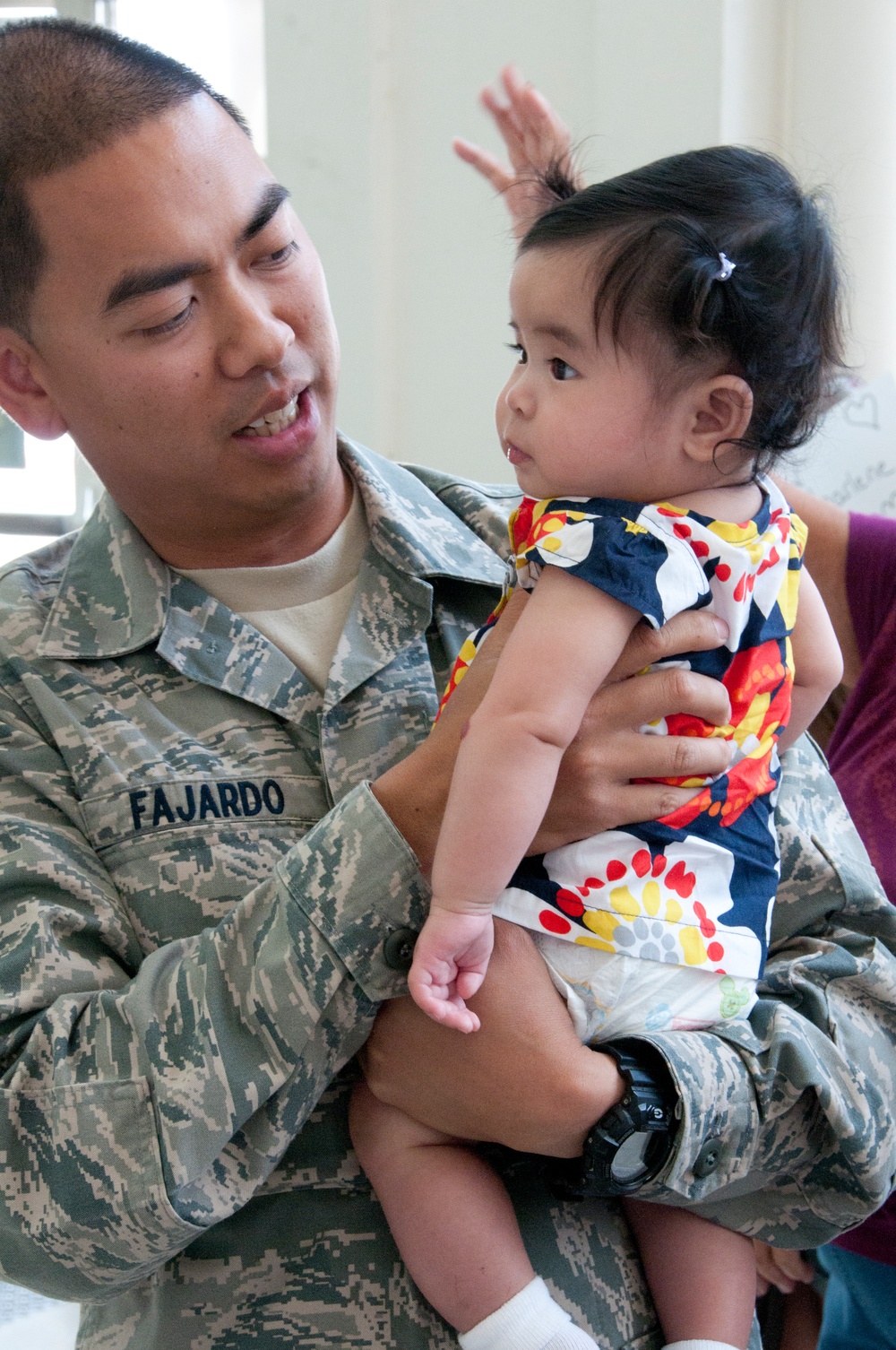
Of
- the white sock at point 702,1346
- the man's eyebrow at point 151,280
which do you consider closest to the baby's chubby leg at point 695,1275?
the white sock at point 702,1346

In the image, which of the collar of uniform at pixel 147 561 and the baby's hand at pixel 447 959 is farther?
the collar of uniform at pixel 147 561

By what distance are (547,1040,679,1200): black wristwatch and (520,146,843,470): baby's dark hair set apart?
0.53 meters

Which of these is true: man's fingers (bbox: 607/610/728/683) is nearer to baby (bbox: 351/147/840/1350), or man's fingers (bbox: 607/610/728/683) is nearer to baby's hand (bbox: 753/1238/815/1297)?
baby (bbox: 351/147/840/1350)

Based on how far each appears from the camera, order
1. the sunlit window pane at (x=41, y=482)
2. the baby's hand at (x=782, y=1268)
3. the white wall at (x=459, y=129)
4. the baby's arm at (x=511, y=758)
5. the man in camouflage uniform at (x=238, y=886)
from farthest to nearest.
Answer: the sunlit window pane at (x=41, y=482) → the white wall at (x=459, y=129) → the baby's hand at (x=782, y=1268) → the man in camouflage uniform at (x=238, y=886) → the baby's arm at (x=511, y=758)

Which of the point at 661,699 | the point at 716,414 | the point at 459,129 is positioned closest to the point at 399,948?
the point at 661,699

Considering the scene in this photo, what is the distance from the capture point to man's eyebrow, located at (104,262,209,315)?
1.28 metres

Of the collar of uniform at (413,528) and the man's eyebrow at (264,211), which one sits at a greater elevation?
the man's eyebrow at (264,211)

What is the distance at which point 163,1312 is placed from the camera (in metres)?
1.17

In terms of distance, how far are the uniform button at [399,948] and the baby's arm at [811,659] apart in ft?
1.39

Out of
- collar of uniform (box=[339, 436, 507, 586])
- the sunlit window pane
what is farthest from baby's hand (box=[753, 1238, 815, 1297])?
the sunlit window pane

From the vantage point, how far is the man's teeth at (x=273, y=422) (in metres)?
1.34

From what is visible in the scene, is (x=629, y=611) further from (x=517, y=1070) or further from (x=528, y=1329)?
(x=528, y=1329)

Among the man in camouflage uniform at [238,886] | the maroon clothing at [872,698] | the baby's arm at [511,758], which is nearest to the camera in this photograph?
the baby's arm at [511,758]

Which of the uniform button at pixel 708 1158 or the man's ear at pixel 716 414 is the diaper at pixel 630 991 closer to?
the uniform button at pixel 708 1158
